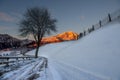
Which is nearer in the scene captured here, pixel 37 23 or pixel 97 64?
pixel 97 64

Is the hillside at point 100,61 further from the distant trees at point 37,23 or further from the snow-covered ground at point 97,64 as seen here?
the distant trees at point 37,23

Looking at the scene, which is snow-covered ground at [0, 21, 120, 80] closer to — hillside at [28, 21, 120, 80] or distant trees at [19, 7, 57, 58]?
hillside at [28, 21, 120, 80]

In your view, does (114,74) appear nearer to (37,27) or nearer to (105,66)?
(105,66)

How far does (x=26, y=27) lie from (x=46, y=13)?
589 centimetres

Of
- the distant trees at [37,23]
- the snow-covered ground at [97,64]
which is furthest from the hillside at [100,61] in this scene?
the distant trees at [37,23]

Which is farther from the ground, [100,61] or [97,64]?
[100,61]

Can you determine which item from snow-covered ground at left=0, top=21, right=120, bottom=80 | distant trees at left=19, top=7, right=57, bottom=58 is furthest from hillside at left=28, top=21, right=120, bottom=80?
distant trees at left=19, top=7, right=57, bottom=58

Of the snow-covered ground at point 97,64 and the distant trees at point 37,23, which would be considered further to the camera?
the distant trees at point 37,23

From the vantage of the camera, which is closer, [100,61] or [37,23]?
[100,61]

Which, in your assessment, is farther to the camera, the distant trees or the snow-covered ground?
the distant trees

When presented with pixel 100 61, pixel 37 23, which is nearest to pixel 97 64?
pixel 100 61

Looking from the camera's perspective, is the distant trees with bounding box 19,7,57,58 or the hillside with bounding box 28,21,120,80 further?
the distant trees with bounding box 19,7,57,58

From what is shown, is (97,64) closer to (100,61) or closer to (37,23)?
(100,61)

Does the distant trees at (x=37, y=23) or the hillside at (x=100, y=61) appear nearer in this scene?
the hillside at (x=100, y=61)
